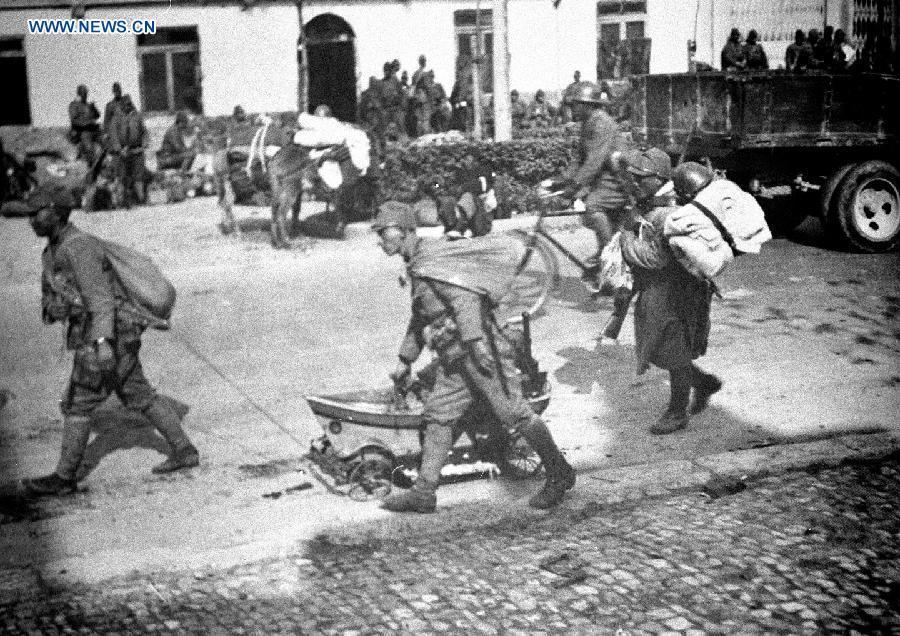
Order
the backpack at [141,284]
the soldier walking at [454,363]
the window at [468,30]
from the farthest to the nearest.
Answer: the window at [468,30], the backpack at [141,284], the soldier walking at [454,363]

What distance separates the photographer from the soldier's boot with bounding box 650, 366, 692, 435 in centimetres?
764

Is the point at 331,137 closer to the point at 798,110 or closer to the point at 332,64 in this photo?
the point at 798,110

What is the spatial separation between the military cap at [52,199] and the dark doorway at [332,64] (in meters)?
17.2

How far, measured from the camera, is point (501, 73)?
51.4 feet

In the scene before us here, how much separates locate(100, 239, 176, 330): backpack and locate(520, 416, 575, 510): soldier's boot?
2271 mm

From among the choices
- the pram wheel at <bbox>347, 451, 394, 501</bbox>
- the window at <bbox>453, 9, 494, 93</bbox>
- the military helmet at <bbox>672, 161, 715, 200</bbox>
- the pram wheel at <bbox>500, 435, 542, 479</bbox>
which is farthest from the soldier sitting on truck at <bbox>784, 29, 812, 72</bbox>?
the pram wheel at <bbox>347, 451, 394, 501</bbox>

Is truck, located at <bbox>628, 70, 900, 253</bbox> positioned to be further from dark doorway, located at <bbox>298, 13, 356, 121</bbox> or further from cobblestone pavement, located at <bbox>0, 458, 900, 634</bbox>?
dark doorway, located at <bbox>298, 13, 356, 121</bbox>

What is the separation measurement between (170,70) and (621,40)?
8105 millimetres

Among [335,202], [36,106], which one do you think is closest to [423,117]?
[36,106]

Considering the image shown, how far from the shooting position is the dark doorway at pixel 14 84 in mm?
20531

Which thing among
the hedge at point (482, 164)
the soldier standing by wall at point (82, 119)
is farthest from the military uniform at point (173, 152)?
the hedge at point (482, 164)

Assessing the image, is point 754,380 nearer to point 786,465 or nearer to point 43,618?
point 786,465

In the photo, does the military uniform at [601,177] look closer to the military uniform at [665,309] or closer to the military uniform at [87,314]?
the military uniform at [665,309]

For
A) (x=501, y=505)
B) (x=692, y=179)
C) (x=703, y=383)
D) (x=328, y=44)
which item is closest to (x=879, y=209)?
(x=703, y=383)
